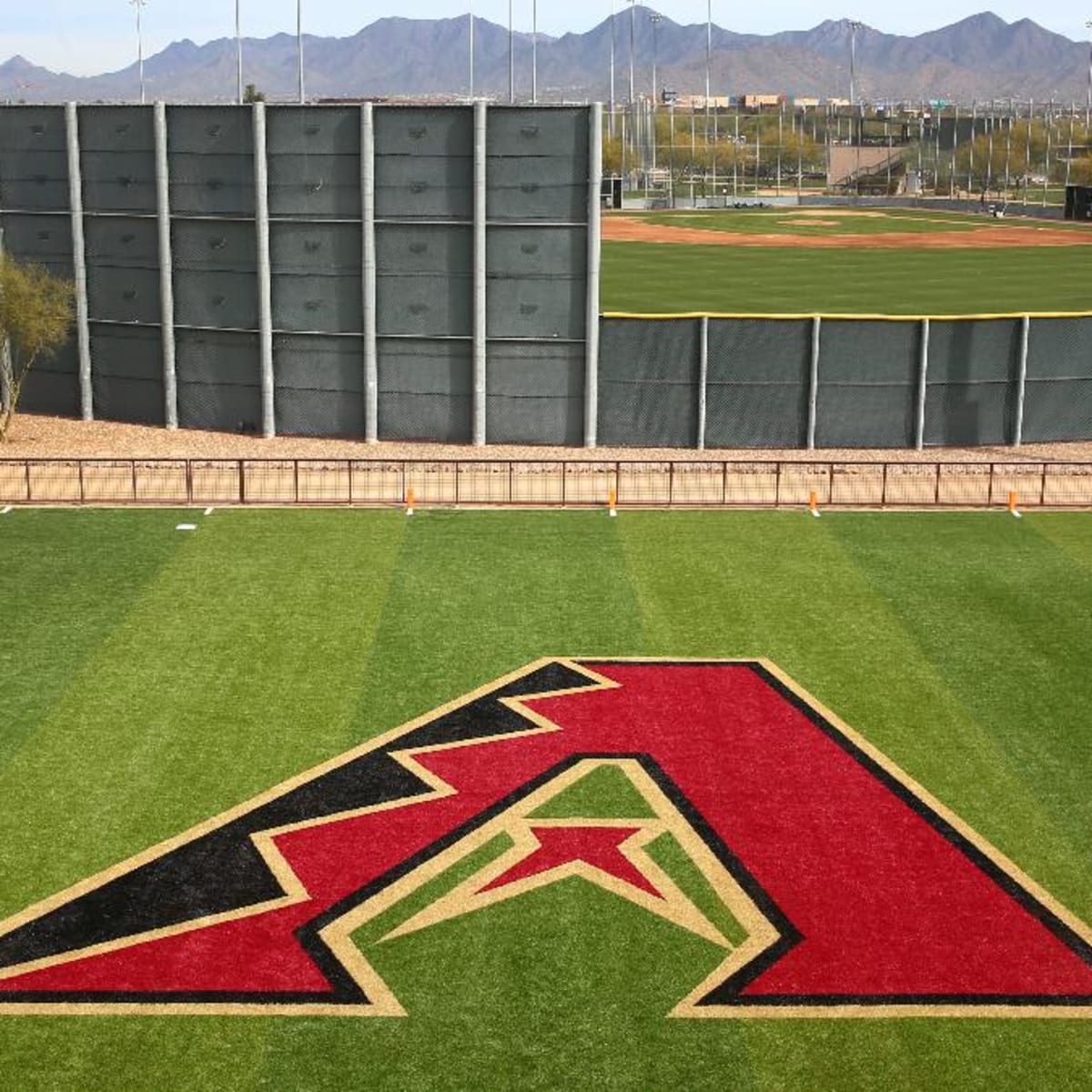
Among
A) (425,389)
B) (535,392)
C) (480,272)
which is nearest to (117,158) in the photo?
(425,389)

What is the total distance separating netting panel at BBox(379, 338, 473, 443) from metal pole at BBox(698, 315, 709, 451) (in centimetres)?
553

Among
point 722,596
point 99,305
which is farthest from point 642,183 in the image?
point 722,596

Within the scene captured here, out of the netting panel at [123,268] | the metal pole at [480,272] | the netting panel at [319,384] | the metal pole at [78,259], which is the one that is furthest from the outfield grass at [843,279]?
the metal pole at [78,259]

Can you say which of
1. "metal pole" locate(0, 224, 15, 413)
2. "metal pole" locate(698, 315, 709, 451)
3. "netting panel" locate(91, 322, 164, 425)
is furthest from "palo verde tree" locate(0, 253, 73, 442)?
"metal pole" locate(698, 315, 709, 451)

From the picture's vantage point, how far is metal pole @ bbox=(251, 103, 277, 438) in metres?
39.2

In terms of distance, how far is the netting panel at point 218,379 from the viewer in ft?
133

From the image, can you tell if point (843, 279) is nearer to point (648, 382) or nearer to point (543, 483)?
point (648, 382)

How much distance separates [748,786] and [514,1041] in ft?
20.9

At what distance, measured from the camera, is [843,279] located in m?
75.5

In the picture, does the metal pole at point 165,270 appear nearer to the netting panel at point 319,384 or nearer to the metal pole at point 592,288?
the netting panel at point 319,384

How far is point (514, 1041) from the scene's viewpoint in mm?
14242

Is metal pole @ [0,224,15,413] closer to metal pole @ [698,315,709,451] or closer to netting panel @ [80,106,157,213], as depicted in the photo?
netting panel @ [80,106,157,213]

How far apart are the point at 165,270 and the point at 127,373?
10.2 ft

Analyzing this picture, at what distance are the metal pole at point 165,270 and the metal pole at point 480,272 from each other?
7794 millimetres
